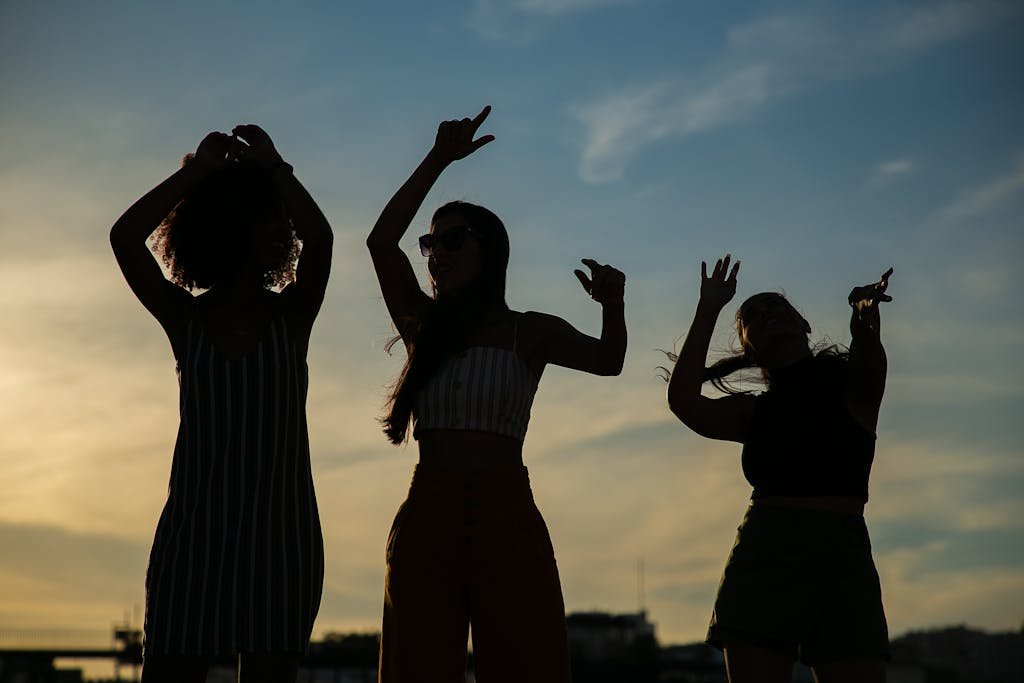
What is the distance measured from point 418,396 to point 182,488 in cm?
95

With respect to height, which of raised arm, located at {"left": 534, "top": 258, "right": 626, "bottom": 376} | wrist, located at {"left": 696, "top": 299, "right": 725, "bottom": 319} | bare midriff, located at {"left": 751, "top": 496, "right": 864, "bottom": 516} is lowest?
bare midriff, located at {"left": 751, "top": 496, "right": 864, "bottom": 516}

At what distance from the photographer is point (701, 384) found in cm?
550

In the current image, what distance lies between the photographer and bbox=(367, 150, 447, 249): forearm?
498 cm

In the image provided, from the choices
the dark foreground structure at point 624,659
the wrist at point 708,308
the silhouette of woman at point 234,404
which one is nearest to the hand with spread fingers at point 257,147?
the silhouette of woman at point 234,404

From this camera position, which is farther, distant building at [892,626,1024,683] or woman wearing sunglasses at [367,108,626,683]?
distant building at [892,626,1024,683]

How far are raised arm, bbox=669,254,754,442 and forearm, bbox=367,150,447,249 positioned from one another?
1257 mm

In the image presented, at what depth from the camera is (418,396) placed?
4.77m

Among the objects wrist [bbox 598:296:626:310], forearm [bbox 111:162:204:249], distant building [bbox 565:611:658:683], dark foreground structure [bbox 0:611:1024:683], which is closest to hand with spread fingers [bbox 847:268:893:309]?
wrist [bbox 598:296:626:310]

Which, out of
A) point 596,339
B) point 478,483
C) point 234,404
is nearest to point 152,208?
point 234,404

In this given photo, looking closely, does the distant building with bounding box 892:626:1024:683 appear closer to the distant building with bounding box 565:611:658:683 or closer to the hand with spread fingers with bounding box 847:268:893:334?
the distant building with bounding box 565:611:658:683

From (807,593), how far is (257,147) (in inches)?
105

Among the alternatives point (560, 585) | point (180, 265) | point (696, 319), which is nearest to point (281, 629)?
point (560, 585)

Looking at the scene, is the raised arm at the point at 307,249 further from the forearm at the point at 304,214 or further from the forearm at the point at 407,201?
the forearm at the point at 407,201

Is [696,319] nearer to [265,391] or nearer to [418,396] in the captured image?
[418,396]
